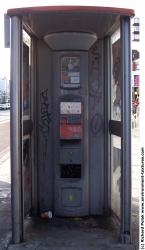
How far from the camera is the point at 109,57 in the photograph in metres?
5.91

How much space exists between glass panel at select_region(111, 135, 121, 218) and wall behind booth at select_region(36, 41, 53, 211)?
792 millimetres

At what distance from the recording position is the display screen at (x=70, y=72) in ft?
19.0

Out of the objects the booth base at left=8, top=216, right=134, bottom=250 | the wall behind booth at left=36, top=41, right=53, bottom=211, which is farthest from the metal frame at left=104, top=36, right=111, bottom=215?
the wall behind booth at left=36, top=41, right=53, bottom=211

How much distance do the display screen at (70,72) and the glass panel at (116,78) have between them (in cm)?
43

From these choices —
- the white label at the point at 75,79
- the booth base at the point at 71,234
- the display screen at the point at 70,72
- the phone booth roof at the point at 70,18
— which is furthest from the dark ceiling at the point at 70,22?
the booth base at the point at 71,234

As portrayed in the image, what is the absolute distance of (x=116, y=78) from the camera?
5582 mm

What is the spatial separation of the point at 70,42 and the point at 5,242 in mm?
2378

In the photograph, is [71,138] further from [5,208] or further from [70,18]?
[5,208]

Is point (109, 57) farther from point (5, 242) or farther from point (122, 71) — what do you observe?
point (5, 242)

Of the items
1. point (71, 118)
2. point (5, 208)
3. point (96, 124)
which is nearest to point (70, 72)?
point (71, 118)

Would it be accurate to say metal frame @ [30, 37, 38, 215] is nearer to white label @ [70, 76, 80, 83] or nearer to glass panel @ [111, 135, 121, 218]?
white label @ [70, 76, 80, 83]

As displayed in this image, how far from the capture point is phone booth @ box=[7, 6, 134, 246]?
18.2 feet

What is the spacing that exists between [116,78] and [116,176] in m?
1.15

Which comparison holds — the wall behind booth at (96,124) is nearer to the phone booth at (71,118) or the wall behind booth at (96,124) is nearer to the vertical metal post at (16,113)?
the phone booth at (71,118)
